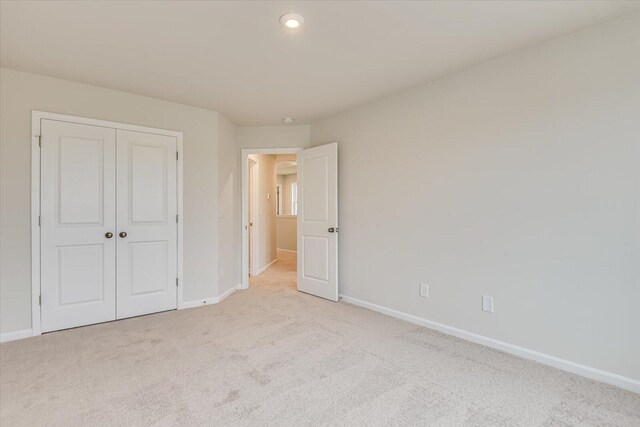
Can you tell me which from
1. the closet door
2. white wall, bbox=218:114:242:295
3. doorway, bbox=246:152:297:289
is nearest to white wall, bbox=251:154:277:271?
doorway, bbox=246:152:297:289

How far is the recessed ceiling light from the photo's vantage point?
1994 millimetres

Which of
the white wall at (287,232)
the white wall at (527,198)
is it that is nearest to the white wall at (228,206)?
the white wall at (527,198)

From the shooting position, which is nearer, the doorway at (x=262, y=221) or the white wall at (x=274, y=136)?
the white wall at (x=274, y=136)

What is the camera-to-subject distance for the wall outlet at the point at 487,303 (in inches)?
103

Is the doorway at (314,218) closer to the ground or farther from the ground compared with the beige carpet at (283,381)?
farther from the ground

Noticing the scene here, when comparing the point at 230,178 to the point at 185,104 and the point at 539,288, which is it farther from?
the point at 539,288

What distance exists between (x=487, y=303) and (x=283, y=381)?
179 centimetres

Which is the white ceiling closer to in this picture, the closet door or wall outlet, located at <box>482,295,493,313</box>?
the closet door

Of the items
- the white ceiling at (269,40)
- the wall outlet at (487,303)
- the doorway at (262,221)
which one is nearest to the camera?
the white ceiling at (269,40)

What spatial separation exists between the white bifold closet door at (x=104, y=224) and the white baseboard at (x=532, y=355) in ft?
8.92

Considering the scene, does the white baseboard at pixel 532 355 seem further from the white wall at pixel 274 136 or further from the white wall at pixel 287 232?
the white wall at pixel 287 232

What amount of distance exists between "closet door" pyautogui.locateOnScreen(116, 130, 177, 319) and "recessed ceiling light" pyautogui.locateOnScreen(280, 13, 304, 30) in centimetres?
216

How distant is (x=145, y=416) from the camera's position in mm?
1707

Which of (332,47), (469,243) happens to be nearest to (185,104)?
(332,47)
